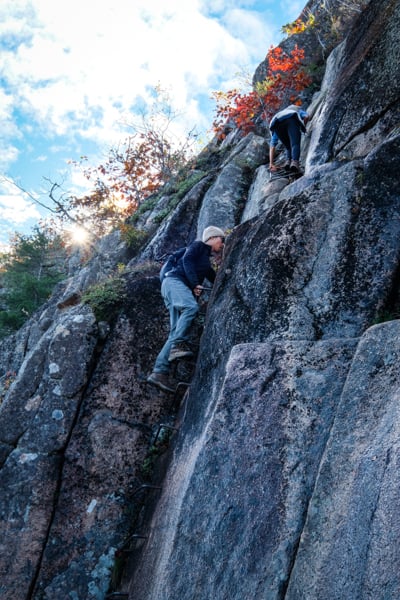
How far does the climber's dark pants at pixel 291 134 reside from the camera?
28.0ft

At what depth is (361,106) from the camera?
6621 millimetres

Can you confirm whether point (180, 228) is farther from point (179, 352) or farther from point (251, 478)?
point (251, 478)

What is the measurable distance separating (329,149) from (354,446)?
564 centimetres

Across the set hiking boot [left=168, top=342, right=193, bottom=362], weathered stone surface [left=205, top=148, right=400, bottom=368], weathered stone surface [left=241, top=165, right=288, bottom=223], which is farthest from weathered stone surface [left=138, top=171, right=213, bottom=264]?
weathered stone surface [left=205, top=148, right=400, bottom=368]

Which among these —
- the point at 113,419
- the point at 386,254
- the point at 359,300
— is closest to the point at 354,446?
the point at 359,300

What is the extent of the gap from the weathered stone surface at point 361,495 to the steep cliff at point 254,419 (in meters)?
0.01

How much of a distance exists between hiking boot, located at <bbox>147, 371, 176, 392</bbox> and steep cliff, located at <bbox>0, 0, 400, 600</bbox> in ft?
1.13

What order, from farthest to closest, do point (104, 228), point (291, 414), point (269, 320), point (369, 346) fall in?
point (104, 228)
point (269, 320)
point (291, 414)
point (369, 346)

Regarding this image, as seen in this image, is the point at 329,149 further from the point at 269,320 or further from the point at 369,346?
the point at 369,346

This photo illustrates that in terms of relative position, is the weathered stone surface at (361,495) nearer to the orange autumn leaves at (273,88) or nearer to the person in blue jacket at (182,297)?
the person in blue jacket at (182,297)

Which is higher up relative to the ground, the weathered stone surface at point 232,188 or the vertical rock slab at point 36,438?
the weathered stone surface at point 232,188

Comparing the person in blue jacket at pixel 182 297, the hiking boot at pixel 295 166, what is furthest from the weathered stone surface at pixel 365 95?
the person in blue jacket at pixel 182 297

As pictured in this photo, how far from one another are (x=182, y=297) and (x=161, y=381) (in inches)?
54.3

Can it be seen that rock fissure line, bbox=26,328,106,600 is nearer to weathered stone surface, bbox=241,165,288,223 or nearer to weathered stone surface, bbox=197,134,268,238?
weathered stone surface, bbox=241,165,288,223
